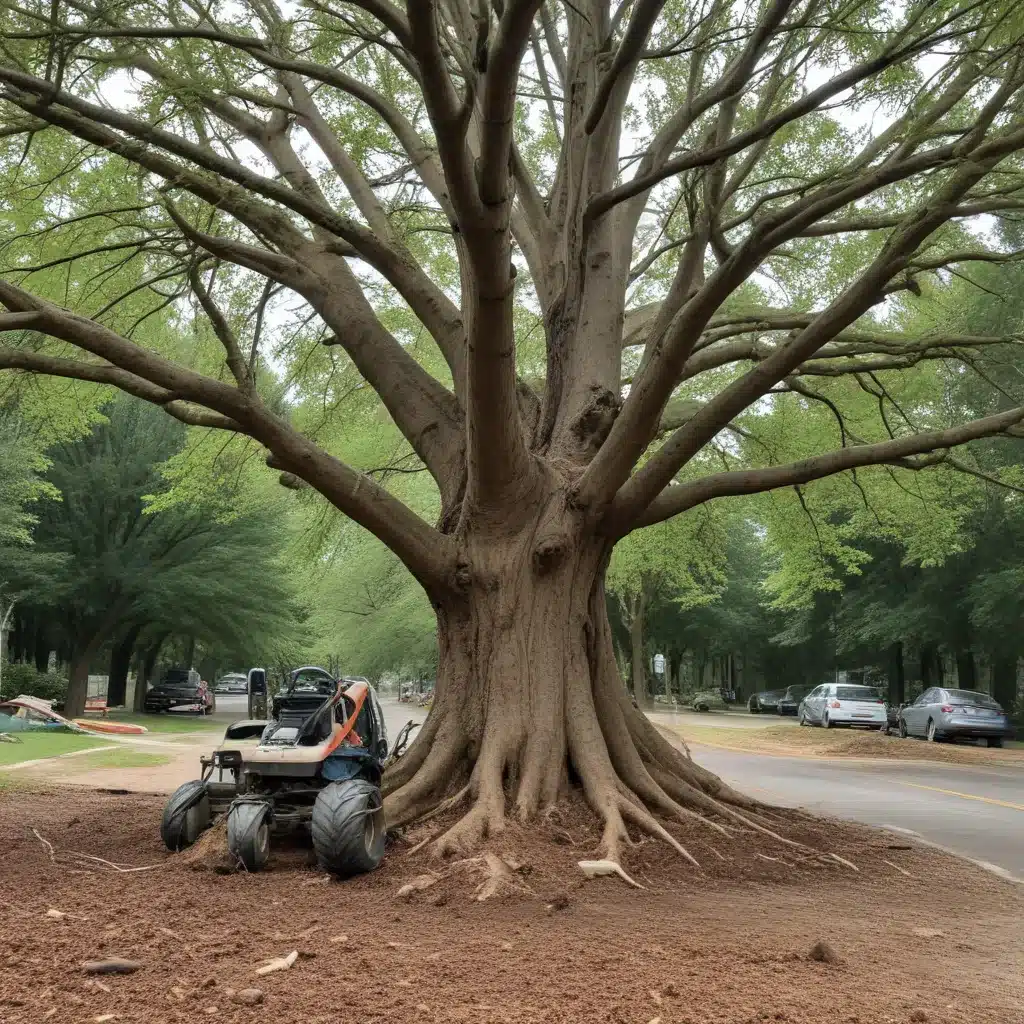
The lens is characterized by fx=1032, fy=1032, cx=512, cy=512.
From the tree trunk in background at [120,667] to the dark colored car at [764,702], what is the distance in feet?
96.2

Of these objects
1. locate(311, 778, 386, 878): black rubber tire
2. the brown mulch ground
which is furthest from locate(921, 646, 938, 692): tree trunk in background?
locate(311, 778, 386, 878): black rubber tire

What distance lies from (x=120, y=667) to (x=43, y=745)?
21.5m

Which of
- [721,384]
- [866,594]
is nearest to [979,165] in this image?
[721,384]

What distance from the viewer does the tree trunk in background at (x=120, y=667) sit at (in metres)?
39.8

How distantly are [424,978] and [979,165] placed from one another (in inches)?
249

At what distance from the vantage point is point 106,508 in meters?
32.9

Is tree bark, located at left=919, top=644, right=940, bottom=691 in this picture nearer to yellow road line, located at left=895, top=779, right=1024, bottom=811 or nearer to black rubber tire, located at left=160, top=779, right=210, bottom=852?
yellow road line, located at left=895, top=779, right=1024, bottom=811

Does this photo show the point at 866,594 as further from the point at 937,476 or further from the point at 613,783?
the point at 613,783

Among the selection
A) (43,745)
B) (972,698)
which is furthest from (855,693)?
(43,745)

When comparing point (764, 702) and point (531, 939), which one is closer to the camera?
point (531, 939)

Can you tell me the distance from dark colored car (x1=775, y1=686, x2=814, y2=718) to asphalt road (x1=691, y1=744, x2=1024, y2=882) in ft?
82.5

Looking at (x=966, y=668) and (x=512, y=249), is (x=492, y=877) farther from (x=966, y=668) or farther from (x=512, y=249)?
(x=966, y=668)

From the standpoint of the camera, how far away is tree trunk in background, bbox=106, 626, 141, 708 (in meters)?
39.8

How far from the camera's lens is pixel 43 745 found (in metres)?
20.5
